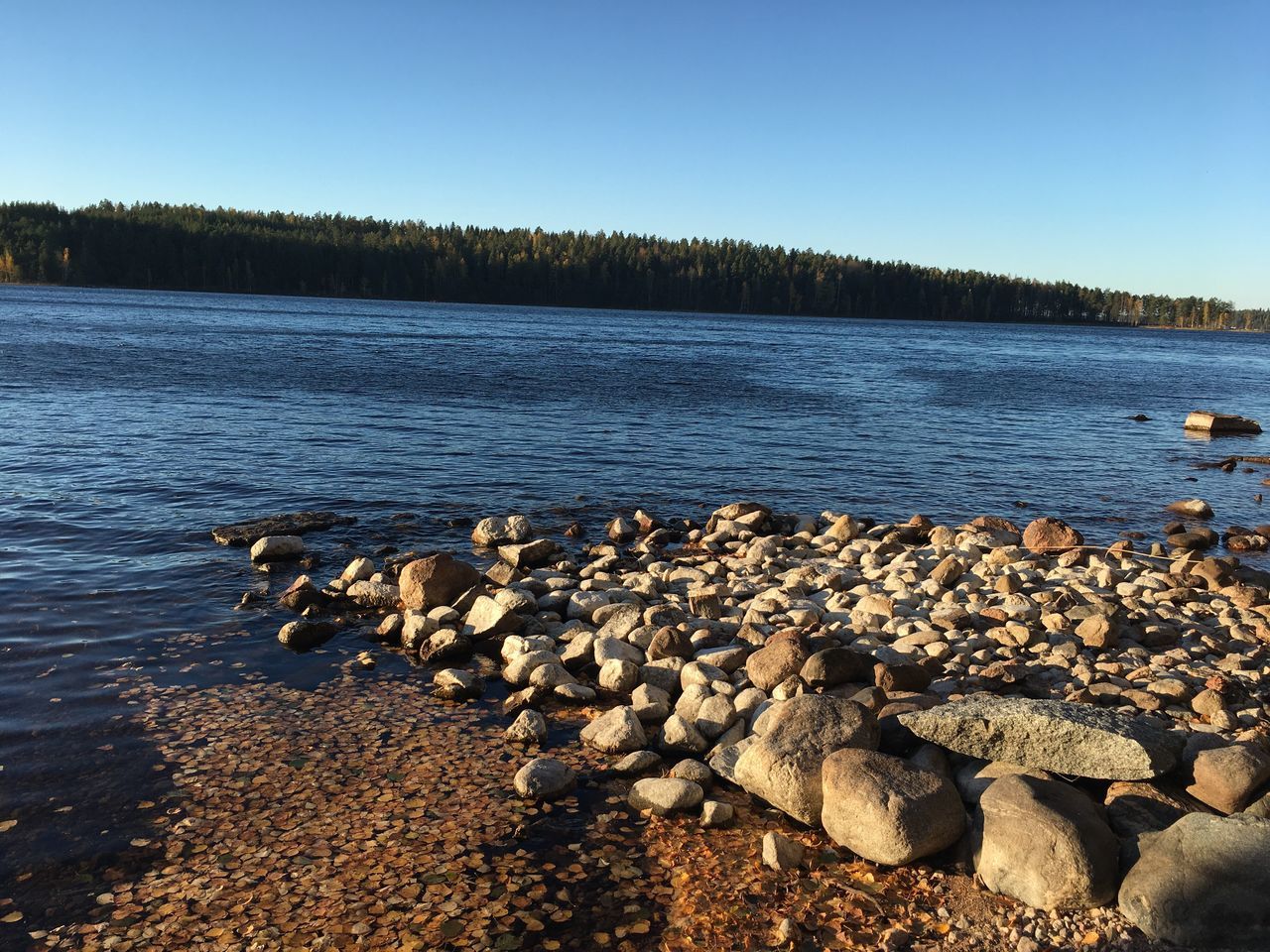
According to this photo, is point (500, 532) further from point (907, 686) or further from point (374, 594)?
point (907, 686)

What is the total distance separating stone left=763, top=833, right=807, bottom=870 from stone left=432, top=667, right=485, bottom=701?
4.30m

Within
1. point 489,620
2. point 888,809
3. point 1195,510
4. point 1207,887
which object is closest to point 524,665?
point 489,620

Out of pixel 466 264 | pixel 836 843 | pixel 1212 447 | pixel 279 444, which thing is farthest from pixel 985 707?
pixel 466 264

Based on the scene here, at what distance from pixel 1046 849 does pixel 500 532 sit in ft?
40.5

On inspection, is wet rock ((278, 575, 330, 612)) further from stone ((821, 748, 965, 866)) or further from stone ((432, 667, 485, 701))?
stone ((821, 748, 965, 866))

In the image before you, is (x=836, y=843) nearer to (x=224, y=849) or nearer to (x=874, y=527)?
(x=224, y=849)

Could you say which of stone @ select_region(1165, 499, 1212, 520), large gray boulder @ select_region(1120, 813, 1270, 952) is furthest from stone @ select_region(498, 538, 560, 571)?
stone @ select_region(1165, 499, 1212, 520)

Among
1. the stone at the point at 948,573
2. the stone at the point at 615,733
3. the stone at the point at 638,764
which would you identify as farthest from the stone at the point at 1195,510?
Answer: the stone at the point at 638,764

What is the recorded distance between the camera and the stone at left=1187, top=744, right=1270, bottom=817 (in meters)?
7.46

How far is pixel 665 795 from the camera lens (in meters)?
8.09

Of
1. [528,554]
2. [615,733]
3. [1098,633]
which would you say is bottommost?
[615,733]

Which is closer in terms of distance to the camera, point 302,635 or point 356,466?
point 302,635

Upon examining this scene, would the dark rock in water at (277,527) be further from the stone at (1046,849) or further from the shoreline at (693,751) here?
Answer: the stone at (1046,849)

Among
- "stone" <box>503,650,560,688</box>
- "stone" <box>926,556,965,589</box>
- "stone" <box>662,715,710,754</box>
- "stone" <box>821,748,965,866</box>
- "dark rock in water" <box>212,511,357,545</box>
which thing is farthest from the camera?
"dark rock in water" <box>212,511,357,545</box>
